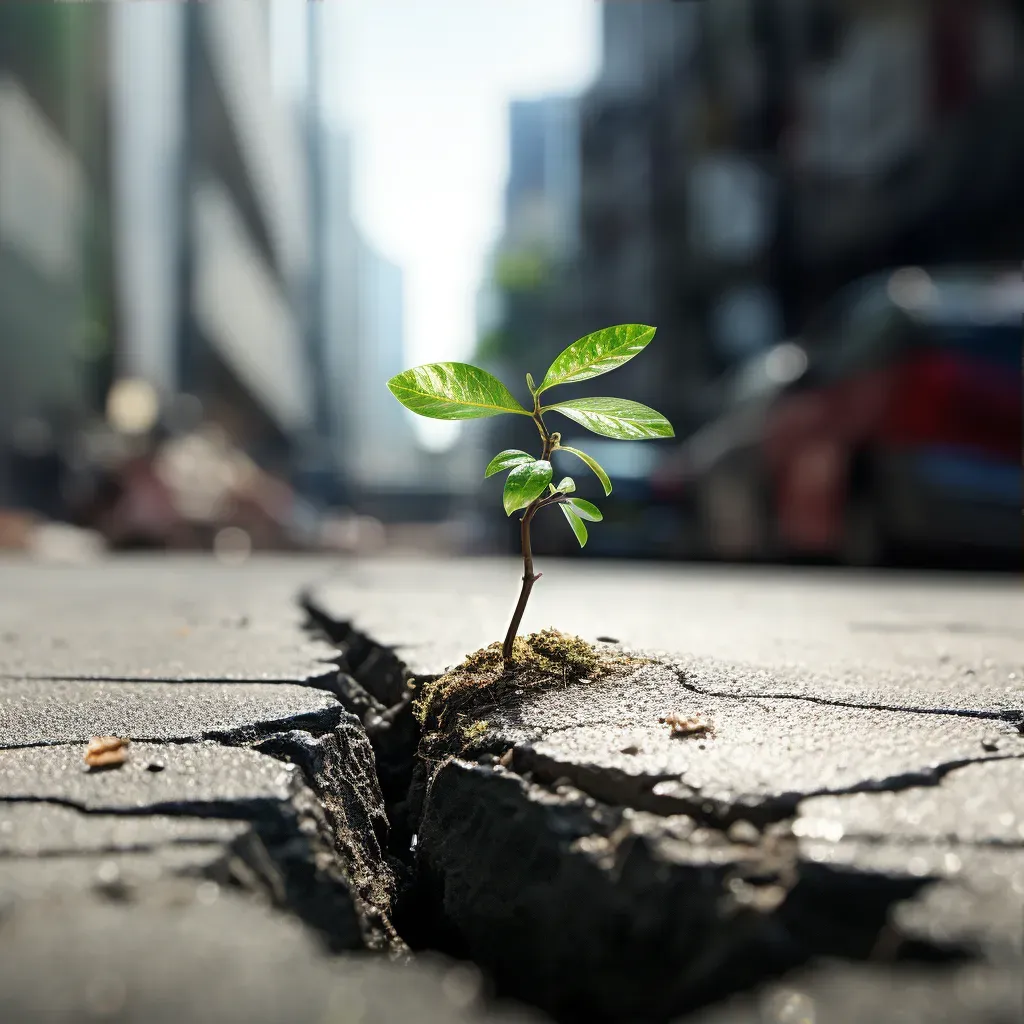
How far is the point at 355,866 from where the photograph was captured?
0.73 meters

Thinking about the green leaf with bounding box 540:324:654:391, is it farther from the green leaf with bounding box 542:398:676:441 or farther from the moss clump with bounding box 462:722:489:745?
the moss clump with bounding box 462:722:489:745

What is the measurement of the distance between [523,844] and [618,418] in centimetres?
40

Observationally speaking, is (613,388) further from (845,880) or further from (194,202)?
(845,880)

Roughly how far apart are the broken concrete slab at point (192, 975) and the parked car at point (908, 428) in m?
3.41

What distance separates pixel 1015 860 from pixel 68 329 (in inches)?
499

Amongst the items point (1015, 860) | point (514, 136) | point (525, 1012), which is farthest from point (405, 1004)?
point (514, 136)

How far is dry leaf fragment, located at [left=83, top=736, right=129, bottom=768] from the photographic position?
76 centimetres

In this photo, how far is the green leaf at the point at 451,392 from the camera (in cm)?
84

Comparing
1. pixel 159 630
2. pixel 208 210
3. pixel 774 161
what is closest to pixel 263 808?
pixel 159 630

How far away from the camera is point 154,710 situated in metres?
0.97

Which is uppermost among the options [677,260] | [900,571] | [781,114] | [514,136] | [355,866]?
[514,136]

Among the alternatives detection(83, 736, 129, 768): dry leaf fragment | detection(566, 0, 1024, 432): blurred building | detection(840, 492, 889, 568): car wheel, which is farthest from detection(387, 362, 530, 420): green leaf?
detection(566, 0, 1024, 432): blurred building

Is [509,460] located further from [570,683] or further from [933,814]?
[933,814]

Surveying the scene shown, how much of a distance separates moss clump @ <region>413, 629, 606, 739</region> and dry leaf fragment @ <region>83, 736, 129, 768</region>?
0.98 feet
